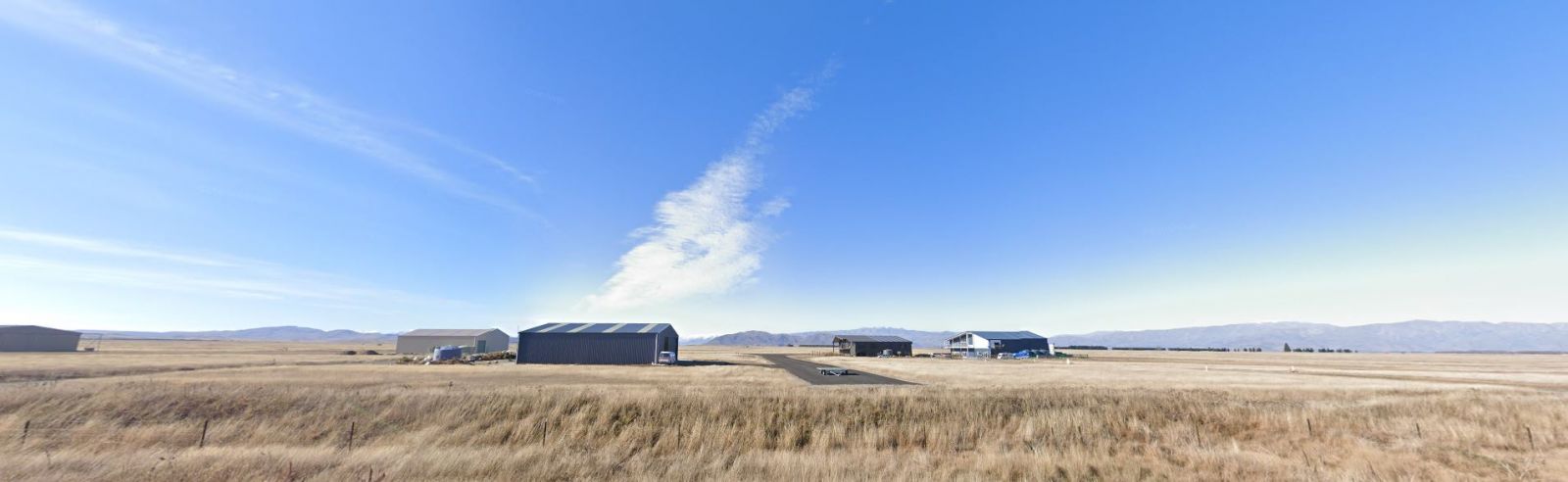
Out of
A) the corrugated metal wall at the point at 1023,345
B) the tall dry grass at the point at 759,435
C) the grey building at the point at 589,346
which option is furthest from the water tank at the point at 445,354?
the corrugated metal wall at the point at 1023,345

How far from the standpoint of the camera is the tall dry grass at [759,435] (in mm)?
13961

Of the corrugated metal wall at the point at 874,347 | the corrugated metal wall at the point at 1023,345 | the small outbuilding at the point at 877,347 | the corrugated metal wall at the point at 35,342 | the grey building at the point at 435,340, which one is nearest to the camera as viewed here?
the corrugated metal wall at the point at 35,342

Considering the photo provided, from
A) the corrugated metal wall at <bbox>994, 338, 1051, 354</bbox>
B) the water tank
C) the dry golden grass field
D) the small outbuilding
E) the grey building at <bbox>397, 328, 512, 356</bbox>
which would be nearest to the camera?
the dry golden grass field

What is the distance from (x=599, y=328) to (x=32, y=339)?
320ft

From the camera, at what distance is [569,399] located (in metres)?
22.6

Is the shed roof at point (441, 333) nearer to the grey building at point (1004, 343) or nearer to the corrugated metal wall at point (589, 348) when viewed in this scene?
the corrugated metal wall at point (589, 348)

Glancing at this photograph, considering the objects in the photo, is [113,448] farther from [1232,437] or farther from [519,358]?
[519,358]

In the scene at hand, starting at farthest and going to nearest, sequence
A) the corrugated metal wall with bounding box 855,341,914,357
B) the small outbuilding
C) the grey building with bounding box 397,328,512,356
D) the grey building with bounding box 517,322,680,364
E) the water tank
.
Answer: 1. the corrugated metal wall with bounding box 855,341,914,357
2. the small outbuilding
3. the grey building with bounding box 397,328,512,356
4. the water tank
5. the grey building with bounding box 517,322,680,364

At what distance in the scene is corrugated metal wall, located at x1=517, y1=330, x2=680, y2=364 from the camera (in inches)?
2539

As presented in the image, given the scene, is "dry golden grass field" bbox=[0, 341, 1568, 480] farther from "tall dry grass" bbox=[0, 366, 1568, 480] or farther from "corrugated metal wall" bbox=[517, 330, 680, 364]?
"corrugated metal wall" bbox=[517, 330, 680, 364]

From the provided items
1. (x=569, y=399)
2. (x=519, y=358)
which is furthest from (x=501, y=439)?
(x=519, y=358)

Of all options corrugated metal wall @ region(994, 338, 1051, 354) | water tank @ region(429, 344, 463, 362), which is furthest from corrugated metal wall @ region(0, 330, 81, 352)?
corrugated metal wall @ region(994, 338, 1051, 354)

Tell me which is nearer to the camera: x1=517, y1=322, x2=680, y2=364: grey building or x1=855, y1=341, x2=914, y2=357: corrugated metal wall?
x1=517, y1=322, x2=680, y2=364: grey building

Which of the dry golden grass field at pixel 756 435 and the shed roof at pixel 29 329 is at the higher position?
the shed roof at pixel 29 329
